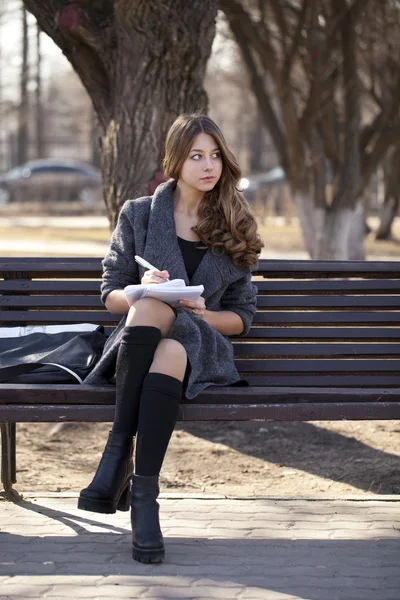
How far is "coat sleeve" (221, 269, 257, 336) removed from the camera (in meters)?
4.04

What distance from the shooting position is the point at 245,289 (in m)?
4.05

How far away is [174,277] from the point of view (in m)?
3.91

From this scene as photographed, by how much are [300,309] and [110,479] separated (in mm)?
1348

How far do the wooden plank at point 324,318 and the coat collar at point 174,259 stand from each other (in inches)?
20.0

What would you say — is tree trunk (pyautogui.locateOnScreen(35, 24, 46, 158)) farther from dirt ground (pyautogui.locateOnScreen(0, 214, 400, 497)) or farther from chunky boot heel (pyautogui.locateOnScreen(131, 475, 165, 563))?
chunky boot heel (pyautogui.locateOnScreen(131, 475, 165, 563))

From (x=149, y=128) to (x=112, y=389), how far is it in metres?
2.61

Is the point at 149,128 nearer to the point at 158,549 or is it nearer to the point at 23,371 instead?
the point at 23,371

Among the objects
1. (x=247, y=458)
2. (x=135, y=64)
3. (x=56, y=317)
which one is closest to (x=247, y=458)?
(x=247, y=458)

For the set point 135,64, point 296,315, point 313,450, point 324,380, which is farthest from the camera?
point 135,64

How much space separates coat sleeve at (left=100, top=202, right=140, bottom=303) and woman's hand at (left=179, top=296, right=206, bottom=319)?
1.10ft

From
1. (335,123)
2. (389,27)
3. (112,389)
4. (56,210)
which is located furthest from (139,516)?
(56,210)

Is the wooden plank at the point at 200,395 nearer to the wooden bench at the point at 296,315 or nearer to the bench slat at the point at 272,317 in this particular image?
the wooden bench at the point at 296,315

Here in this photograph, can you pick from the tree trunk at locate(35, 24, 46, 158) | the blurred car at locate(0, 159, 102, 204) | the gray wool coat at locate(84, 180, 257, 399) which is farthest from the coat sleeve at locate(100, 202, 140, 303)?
the blurred car at locate(0, 159, 102, 204)

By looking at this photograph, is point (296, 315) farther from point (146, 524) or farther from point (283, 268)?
point (146, 524)
